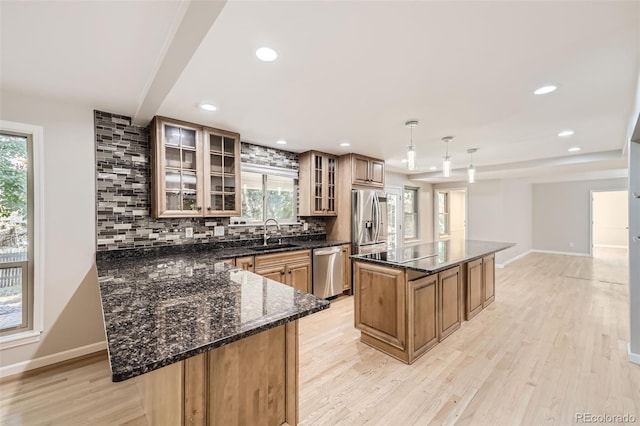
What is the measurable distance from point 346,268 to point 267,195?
1730mm

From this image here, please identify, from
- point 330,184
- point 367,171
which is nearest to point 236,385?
point 330,184

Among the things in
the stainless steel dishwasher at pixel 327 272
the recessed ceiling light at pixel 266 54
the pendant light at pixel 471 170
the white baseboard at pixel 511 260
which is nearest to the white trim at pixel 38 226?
the recessed ceiling light at pixel 266 54

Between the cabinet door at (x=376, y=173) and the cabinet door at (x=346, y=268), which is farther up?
the cabinet door at (x=376, y=173)

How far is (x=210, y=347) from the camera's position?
2.95 ft

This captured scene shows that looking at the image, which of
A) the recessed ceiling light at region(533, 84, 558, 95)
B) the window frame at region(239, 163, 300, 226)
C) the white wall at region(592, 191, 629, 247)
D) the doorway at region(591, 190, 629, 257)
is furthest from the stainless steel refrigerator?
the white wall at region(592, 191, 629, 247)

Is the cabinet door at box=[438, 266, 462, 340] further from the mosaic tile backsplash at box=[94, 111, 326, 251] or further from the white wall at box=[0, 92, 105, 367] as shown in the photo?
the white wall at box=[0, 92, 105, 367]

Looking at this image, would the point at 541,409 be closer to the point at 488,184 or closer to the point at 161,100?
the point at 161,100

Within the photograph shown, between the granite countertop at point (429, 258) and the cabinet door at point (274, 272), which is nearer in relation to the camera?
the granite countertop at point (429, 258)

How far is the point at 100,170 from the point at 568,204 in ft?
35.2

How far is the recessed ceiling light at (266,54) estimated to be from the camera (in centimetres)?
159

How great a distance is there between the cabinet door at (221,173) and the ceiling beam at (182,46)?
772 millimetres

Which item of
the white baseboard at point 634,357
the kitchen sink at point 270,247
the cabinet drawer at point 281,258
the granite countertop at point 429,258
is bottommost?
the white baseboard at point 634,357

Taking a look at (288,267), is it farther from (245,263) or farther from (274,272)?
(245,263)

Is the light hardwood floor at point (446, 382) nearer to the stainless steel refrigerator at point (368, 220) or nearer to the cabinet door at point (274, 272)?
the cabinet door at point (274, 272)
